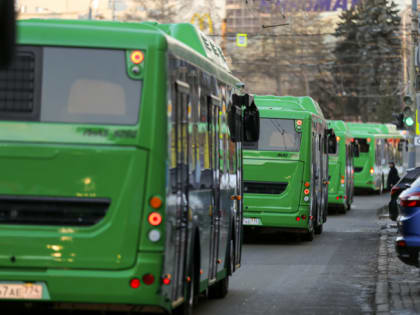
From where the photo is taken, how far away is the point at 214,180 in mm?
12688

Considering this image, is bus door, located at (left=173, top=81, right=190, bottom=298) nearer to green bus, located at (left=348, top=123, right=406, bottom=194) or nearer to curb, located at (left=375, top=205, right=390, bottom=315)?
curb, located at (left=375, top=205, right=390, bottom=315)

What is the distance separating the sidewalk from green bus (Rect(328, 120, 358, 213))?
14310mm

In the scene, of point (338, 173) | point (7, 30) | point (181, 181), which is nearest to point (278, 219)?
point (181, 181)

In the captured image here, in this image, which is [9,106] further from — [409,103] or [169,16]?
[169,16]


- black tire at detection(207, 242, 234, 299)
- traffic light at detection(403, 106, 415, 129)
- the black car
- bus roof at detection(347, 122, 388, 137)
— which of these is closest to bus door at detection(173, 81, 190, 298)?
black tire at detection(207, 242, 234, 299)

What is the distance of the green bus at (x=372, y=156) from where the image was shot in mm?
55894

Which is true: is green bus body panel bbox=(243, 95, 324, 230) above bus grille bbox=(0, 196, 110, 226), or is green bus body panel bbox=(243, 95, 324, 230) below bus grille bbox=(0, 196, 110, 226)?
below

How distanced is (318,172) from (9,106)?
1788cm

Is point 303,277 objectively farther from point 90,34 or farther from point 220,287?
point 90,34

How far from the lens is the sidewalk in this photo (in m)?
13.5

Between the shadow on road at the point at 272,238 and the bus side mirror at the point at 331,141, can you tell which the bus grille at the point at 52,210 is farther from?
the bus side mirror at the point at 331,141

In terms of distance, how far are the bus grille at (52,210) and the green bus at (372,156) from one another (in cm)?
4402

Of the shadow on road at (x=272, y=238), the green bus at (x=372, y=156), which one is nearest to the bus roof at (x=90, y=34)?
the shadow on road at (x=272, y=238)

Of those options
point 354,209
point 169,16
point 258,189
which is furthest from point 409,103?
point 169,16
